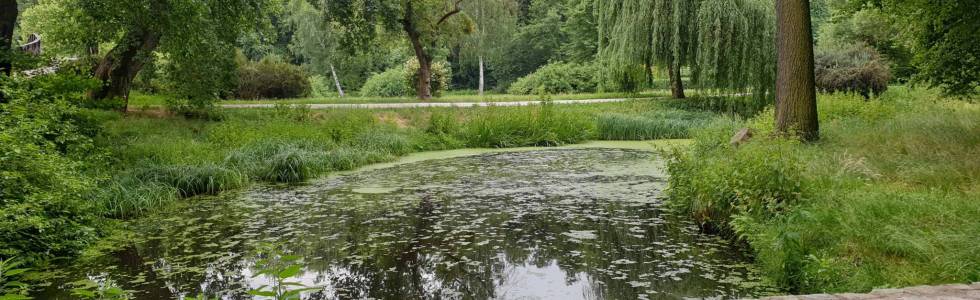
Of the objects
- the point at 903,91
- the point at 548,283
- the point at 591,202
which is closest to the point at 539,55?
the point at 903,91

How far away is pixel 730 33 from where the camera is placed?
18.1 meters

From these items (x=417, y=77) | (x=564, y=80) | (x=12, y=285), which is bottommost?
(x=12, y=285)

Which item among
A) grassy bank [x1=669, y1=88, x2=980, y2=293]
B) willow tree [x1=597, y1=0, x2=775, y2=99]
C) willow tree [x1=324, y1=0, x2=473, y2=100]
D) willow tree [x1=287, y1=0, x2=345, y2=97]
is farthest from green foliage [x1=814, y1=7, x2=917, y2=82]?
willow tree [x1=287, y1=0, x2=345, y2=97]

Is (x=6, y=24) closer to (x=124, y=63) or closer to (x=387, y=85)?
(x=124, y=63)

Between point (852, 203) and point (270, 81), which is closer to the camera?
point (852, 203)

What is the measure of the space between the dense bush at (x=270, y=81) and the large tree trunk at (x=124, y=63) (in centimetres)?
903

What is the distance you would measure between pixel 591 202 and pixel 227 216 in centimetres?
457

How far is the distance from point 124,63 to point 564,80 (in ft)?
74.3

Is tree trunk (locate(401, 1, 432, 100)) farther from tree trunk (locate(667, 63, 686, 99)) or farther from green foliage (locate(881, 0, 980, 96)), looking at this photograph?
green foliage (locate(881, 0, 980, 96))

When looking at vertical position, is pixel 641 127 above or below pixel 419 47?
below

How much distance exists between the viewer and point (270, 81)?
24.7 metres

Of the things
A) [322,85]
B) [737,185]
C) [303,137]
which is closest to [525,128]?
[303,137]

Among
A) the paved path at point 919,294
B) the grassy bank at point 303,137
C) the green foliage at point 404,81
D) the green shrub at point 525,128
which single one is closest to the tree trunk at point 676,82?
the grassy bank at point 303,137

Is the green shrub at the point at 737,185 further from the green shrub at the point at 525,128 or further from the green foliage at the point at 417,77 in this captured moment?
the green foliage at the point at 417,77
